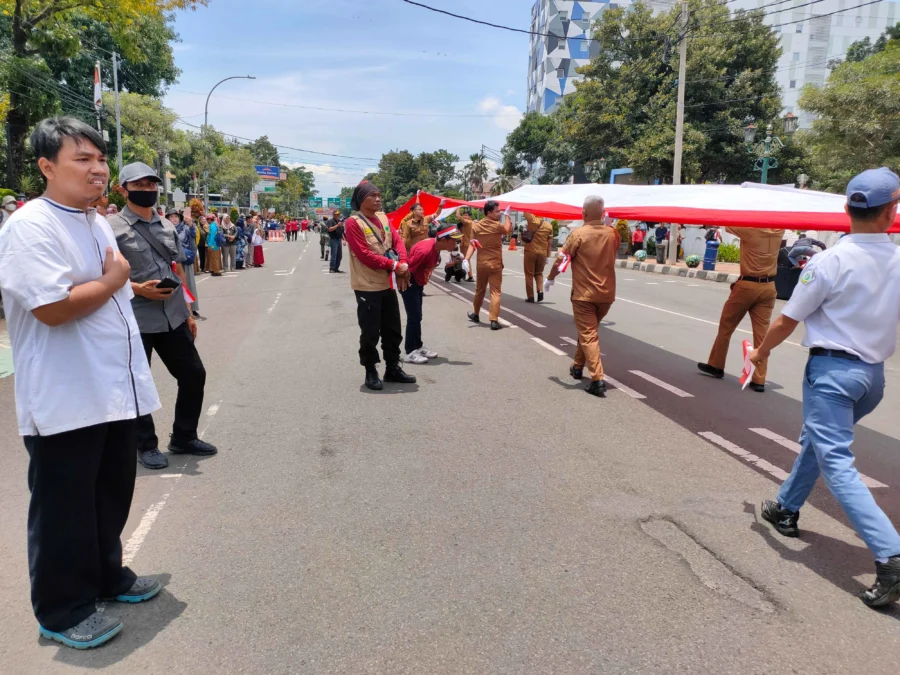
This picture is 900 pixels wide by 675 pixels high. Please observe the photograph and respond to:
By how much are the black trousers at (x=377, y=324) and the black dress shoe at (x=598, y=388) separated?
1.96m

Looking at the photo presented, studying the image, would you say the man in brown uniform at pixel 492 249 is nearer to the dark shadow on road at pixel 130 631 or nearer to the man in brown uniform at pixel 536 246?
the man in brown uniform at pixel 536 246

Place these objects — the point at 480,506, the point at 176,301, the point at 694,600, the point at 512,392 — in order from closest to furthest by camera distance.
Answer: the point at 694,600
the point at 480,506
the point at 176,301
the point at 512,392

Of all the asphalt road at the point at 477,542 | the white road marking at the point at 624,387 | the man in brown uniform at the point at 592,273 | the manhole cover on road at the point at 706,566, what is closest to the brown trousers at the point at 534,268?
the white road marking at the point at 624,387

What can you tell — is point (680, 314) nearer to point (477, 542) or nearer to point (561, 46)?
point (477, 542)

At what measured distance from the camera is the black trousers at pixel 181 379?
4.49 meters

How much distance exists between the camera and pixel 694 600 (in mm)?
2977

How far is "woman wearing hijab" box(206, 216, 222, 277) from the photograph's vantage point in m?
19.5

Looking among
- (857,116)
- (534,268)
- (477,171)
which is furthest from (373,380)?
(477,171)

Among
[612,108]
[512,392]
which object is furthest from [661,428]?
[612,108]

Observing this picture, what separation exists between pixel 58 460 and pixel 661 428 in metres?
4.44

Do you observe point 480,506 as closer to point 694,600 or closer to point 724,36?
point 694,600

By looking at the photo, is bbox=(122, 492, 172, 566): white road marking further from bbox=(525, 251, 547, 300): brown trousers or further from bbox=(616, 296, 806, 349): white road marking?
bbox=(525, 251, 547, 300): brown trousers

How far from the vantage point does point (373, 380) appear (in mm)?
6648

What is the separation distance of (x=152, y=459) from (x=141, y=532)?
39.9 inches
